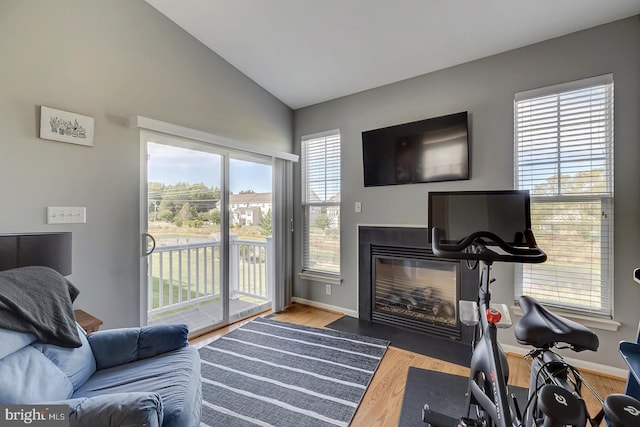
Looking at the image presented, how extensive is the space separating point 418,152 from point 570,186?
127 cm

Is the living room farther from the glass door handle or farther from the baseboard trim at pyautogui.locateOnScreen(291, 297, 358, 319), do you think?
the baseboard trim at pyautogui.locateOnScreen(291, 297, 358, 319)

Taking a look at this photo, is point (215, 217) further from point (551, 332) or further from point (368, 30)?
point (551, 332)

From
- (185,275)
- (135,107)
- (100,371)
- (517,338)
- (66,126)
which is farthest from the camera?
(185,275)

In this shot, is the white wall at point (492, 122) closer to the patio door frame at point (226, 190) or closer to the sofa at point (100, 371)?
the patio door frame at point (226, 190)

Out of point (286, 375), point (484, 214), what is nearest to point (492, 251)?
point (484, 214)

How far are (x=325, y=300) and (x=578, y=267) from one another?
2560 millimetres

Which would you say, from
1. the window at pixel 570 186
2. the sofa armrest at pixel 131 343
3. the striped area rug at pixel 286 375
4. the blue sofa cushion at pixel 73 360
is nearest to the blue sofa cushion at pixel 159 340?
the sofa armrest at pixel 131 343

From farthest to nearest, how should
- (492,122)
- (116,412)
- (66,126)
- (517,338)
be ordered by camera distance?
(492,122), (66,126), (517,338), (116,412)

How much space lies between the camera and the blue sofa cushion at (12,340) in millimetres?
1185

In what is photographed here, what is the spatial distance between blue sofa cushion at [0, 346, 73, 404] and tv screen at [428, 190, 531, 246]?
1.88 m

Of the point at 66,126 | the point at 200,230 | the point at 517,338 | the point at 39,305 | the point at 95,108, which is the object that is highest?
the point at 95,108

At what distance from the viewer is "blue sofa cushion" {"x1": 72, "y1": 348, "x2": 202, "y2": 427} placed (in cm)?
125

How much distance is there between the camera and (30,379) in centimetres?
121

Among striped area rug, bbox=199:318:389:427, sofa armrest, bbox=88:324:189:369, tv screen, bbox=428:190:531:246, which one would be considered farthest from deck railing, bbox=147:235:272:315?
tv screen, bbox=428:190:531:246
